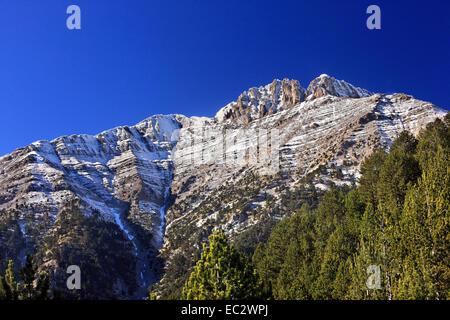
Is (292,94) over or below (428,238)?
over

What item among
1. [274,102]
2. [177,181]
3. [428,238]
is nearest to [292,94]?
[274,102]

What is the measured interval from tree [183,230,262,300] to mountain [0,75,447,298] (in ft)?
233

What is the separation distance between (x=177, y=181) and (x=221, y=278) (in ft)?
500

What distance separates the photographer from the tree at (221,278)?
15586 mm

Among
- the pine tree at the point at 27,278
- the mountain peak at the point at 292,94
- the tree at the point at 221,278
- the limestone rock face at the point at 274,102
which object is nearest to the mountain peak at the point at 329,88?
the mountain peak at the point at 292,94

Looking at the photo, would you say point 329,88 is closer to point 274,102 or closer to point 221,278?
point 274,102

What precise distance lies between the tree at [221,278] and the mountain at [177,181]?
70996mm

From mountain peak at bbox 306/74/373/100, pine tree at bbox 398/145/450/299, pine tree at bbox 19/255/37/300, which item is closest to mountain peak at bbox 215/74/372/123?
mountain peak at bbox 306/74/373/100

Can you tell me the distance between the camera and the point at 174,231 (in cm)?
11725

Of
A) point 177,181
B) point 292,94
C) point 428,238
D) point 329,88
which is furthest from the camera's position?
point 292,94

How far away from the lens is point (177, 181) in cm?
16600

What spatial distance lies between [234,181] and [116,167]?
81.3m

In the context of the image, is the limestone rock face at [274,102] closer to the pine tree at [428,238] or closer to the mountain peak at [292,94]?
the mountain peak at [292,94]
